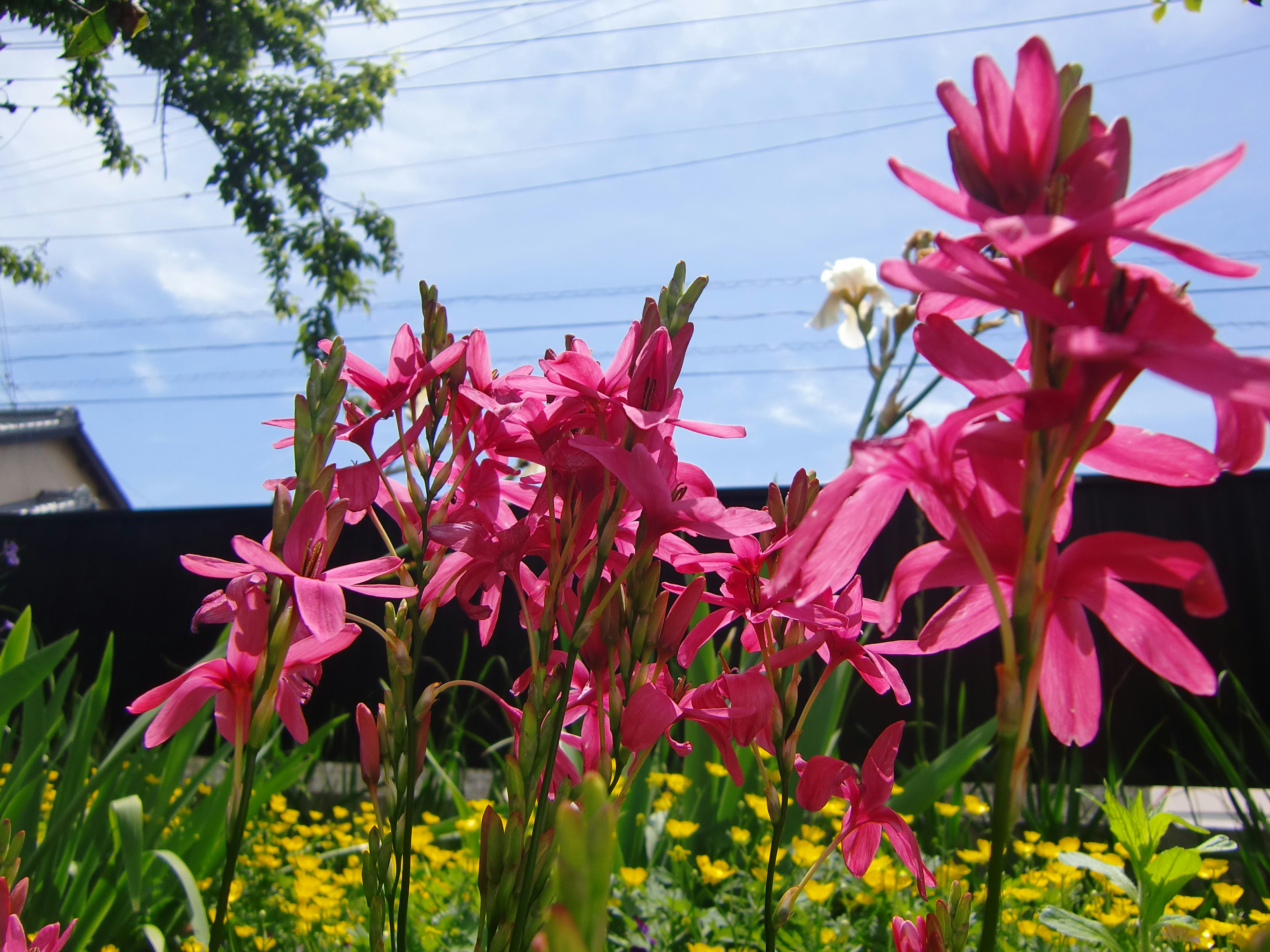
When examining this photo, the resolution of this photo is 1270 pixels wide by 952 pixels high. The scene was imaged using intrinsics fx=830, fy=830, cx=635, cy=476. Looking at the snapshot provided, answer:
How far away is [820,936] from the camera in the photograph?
1.67 m

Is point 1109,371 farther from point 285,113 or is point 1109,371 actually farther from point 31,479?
point 31,479

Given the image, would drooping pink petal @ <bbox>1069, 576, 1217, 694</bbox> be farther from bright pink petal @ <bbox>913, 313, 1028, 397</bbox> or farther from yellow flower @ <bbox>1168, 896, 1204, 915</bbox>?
yellow flower @ <bbox>1168, 896, 1204, 915</bbox>

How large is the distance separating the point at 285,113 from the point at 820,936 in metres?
10.3

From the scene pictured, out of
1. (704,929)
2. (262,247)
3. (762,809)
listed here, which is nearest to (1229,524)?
(762,809)

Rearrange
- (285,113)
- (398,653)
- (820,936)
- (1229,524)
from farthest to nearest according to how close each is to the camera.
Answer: (285,113) → (1229,524) → (820,936) → (398,653)

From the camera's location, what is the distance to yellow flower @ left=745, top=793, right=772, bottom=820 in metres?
1.99

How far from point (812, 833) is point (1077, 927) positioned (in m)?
1.23

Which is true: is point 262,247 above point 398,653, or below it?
above

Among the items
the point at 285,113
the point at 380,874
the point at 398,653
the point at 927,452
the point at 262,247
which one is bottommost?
the point at 380,874

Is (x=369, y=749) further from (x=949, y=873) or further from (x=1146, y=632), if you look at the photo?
(x=949, y=873)

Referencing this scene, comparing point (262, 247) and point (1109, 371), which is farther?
point (262, 247)

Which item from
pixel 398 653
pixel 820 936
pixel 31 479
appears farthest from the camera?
pixel 31 479

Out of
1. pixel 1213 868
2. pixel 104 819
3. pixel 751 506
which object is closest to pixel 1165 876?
pixel 1213 868

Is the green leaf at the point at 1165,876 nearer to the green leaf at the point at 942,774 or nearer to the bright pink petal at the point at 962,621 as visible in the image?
the bright pink petal at the point at 962,621
